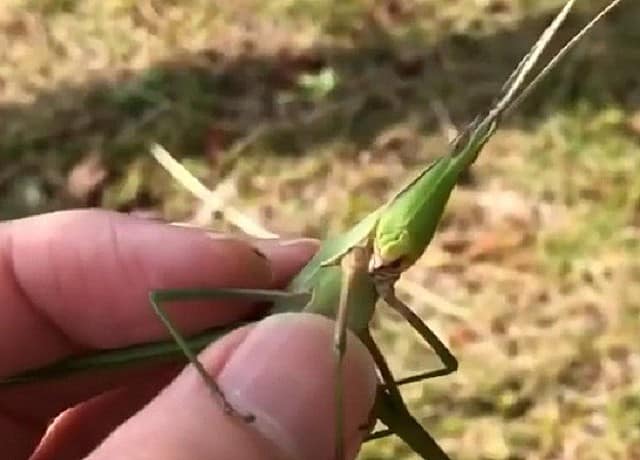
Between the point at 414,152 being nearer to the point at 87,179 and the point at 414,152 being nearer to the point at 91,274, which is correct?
the point at 87,179

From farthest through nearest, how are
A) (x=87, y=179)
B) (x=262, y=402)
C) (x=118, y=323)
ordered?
(x=87, y=179) → (x=118, y=323) → (x=262, y=402)

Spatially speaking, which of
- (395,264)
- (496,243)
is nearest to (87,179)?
(496,243)

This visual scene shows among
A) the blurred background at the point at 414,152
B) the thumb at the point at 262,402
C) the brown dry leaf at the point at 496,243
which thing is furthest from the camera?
the brown dry leaf at the point at 496,243

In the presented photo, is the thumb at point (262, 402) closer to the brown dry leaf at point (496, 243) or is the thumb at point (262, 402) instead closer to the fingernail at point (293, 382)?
the fingernail at point (293, 382)

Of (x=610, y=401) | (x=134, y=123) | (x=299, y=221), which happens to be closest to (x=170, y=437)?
(x=610, y=401)

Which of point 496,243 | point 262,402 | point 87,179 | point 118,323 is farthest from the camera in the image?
point 87,179

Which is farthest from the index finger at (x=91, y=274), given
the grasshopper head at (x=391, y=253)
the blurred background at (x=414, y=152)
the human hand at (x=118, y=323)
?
the blurred background at (x=414, y=152)

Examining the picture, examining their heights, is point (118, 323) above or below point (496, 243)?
above
